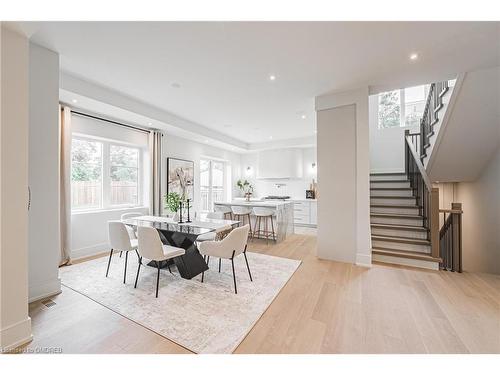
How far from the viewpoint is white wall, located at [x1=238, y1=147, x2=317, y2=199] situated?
705 cm

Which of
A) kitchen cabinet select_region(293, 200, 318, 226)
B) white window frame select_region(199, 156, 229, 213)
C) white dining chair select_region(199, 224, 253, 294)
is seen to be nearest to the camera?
white dining chair select_region(199, 224, 253, 294)

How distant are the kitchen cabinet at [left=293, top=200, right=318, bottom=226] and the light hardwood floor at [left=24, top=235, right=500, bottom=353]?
11.5ft

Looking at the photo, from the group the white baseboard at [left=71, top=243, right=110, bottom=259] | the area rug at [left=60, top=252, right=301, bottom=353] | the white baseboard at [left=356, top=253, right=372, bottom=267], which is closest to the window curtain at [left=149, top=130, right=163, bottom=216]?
the white baseboard at [left=71, top=243, right=110, bottom=259]

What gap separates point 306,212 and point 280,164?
1750mm

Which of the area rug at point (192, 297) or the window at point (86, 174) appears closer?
the area rug at point (192, 297)

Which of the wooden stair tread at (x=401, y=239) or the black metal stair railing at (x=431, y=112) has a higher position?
the black metal stair railing at (x=431, y=112)

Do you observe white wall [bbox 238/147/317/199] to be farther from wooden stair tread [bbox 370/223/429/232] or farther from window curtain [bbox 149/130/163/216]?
window curtain [bbox 149/130/163/216]

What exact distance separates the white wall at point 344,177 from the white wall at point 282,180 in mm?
3423

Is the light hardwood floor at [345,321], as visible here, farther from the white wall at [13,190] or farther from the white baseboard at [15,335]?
the white wall at [13,190]

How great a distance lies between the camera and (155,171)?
4695mm

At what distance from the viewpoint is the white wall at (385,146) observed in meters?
5.59

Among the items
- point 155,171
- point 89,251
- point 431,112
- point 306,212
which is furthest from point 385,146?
point 89,251

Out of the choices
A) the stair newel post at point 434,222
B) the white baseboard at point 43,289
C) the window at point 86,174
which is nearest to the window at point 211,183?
the window at point 86,174

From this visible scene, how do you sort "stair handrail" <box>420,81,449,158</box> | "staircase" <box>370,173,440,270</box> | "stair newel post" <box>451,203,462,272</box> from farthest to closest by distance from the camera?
"stair handrail" <box>420,81,449,158</box> < "staircase" <box>370,173,440,270</box> < "stair newel post" <box>451,203,462,272</box>
